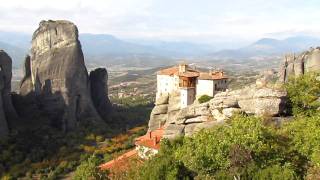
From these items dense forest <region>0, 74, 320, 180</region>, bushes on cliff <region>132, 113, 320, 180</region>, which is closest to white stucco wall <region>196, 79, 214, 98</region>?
dense forest <region>0, 74, 320, 180</region>

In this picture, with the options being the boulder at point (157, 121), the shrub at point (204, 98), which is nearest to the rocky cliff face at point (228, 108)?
the shrub at point (204, 98)

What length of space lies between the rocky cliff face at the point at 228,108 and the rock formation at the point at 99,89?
5820 cm

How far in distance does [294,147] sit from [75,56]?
65348 millimetres

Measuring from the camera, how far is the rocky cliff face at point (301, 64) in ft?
210

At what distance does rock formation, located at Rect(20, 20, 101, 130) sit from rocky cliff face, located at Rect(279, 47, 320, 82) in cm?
3882

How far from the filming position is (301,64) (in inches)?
2633

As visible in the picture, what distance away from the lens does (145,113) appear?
112500 mm

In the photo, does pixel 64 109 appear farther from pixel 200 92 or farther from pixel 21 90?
→ pixel 200 92

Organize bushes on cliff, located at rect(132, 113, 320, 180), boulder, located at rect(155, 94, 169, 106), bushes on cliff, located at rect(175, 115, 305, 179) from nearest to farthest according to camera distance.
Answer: bushes on cliff, located at rect(132, 113, 320, 180) < bushes on cliff, located at rect(175, 115, 305, 179) < boulder, located at rect(155, 94, 169, 106)

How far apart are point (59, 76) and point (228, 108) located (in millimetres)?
54639

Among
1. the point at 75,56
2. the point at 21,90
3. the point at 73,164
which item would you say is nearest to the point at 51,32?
the point at 75,56

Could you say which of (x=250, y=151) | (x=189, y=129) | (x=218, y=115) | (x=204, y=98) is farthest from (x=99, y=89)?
(x=250, y=151)

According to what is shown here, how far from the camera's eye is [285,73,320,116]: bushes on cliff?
133ft

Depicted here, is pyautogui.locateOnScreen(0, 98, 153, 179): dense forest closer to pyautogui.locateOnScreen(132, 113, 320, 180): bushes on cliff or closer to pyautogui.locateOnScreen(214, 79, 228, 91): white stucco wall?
pyautogui.locateOnScreen(214, 79, 228, 91): white stucco wall
